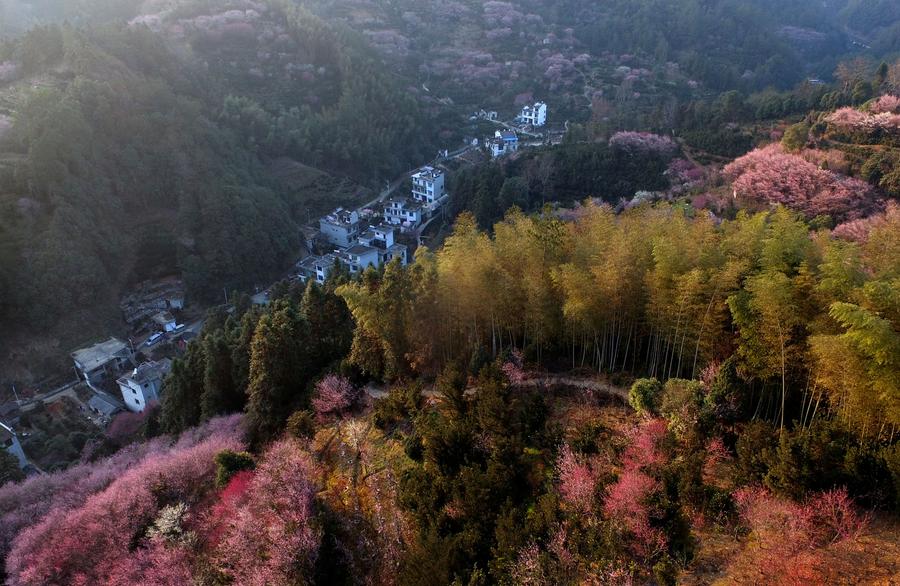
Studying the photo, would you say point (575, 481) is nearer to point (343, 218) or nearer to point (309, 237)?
point (343, 218)

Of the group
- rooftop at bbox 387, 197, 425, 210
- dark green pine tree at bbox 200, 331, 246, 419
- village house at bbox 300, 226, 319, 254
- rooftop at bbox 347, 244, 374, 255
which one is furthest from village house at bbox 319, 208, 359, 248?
dark green pine tree at bbox 200, 331, 246, 419

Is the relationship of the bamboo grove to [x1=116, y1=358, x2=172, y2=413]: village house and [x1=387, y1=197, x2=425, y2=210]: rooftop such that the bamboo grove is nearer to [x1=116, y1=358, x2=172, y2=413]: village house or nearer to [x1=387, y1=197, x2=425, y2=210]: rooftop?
[x1=116, y1=358, x2=172, y2=413]: village house

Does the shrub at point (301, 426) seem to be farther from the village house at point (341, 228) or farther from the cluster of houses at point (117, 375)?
the village house at point (341, 228)

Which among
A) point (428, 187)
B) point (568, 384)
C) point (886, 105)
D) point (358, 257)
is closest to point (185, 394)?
point (568, 384)

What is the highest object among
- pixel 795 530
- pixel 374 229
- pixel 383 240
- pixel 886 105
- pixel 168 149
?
pixel 886 105

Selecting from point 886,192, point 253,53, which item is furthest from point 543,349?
point 253,53

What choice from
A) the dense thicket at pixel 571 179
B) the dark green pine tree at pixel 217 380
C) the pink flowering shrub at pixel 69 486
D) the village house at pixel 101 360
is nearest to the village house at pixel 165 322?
the village house at pixel 101 360
